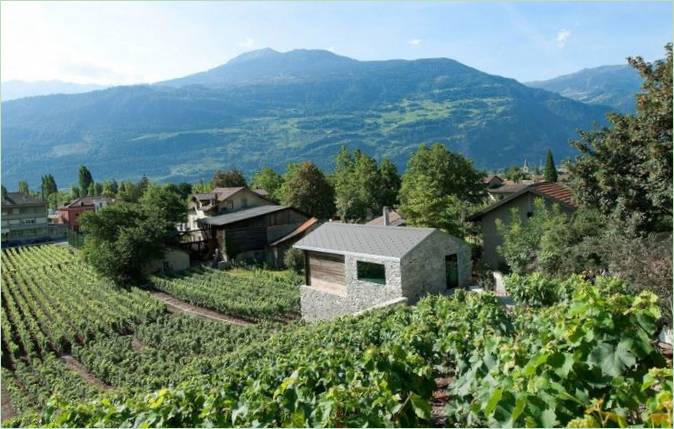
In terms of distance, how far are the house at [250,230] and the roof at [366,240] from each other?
15.9 m

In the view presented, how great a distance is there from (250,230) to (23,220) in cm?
5589

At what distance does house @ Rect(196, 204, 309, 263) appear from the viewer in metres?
41.3

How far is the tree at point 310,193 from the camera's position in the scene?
48.2 metres

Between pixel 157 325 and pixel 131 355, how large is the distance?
4.33 m

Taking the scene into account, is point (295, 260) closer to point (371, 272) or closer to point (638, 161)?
point (371, 272)

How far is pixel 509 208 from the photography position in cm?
2655

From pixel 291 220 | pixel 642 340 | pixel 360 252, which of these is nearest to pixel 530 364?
pixel 642 340

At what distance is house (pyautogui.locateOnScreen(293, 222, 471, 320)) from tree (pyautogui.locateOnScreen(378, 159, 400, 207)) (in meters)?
24.1

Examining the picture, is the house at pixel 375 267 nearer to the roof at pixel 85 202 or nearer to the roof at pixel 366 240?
the roof at pixel 366 240

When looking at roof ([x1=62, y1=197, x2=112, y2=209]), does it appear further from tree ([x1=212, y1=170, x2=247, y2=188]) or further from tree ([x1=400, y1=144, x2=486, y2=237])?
tree ([x1=400, y1=144, x2=486, y2=237])

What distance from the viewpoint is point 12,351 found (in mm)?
24156

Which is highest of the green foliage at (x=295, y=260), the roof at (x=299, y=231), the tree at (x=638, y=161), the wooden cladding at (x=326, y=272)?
the tree at (x=638, y=161)

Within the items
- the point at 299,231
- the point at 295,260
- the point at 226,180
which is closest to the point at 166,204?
the point at 299,231

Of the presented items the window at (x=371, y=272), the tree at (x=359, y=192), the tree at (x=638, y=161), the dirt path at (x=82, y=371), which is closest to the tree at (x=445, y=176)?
the tree at (x=359, y=192)
